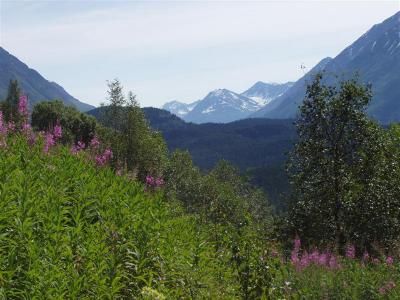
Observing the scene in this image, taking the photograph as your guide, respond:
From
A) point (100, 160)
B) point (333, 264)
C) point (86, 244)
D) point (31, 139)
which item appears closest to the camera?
point (86, 244)

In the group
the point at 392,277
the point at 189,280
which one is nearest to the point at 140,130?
the point at 392,277

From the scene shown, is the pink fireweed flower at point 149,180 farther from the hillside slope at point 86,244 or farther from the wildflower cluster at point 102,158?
the hillside slope at point 86,244

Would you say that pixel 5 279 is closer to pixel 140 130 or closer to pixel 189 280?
pixel 189 280

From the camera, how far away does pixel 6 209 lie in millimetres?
6438

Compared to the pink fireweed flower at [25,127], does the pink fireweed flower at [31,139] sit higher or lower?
lower

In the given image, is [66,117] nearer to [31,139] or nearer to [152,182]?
[152,182]

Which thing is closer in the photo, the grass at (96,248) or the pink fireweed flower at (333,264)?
the grass at (96,248)

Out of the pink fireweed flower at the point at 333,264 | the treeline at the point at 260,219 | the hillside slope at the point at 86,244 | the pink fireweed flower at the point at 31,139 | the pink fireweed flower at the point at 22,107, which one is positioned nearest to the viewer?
the hillside slope at the point at 86,244

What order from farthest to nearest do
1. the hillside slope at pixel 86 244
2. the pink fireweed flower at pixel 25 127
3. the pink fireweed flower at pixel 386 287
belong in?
1. the pink fireweed flower at pixel 25 127
2. the pink fireweed flower at pixel 386 287
3. the hillside slope at pixel 86 244

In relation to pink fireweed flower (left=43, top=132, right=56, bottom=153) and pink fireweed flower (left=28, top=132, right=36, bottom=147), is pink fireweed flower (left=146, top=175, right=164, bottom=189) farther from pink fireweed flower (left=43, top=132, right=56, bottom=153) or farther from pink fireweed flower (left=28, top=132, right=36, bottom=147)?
pink fireweed flower (left=28, top=132, right=36, bottom=147)

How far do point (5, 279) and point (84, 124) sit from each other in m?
94.9

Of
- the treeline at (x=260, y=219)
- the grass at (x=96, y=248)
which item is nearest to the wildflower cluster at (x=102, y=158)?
the treeline at (x=260, y=219)

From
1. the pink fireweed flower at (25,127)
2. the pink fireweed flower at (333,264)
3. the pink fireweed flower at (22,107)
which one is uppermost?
the pink fireweed flower at (22,107)

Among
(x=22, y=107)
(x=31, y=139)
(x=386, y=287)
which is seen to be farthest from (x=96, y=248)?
(x=22, y=107)
